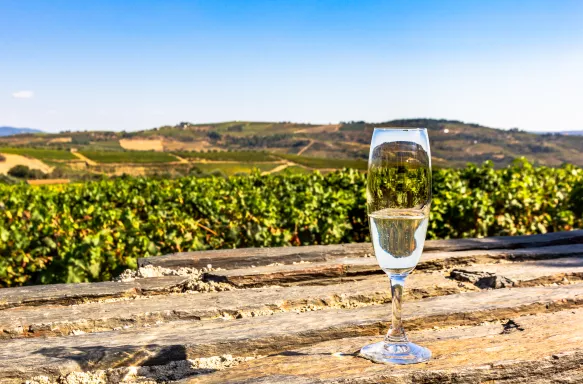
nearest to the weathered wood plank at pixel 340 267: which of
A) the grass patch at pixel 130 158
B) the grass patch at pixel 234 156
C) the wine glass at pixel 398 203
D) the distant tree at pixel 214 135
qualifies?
the wine glass at pixel 398 203

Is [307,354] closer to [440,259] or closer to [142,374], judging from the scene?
[142,374]

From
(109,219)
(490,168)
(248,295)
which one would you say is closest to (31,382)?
(248,295)

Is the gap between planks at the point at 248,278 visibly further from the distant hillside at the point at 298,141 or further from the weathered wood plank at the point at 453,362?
the distant hillside at the point at 298,141

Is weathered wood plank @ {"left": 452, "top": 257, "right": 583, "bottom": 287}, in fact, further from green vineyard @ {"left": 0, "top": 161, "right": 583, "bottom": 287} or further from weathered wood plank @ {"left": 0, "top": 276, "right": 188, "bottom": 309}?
green vineyard @ {"left": 0, "top": 161, "right": 583, "bottom": 287}

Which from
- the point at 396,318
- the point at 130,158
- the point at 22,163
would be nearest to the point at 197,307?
the point at 396,318

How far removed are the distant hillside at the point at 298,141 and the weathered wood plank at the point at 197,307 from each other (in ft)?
211

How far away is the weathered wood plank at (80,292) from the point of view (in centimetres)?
216

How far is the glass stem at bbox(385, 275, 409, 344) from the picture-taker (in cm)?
151

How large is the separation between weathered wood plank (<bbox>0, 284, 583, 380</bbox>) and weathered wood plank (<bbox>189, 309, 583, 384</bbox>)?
0.29 feet

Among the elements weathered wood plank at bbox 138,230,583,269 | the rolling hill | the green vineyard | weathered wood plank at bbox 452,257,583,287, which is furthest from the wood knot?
the rolling hill

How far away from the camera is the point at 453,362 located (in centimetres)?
144

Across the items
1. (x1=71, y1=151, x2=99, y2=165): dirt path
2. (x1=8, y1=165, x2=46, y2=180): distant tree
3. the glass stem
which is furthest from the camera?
(x1=71, y1=151, x2=99, y2=165): dirt path

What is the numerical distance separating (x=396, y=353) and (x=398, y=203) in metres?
0.41

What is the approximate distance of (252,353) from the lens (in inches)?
62.3
